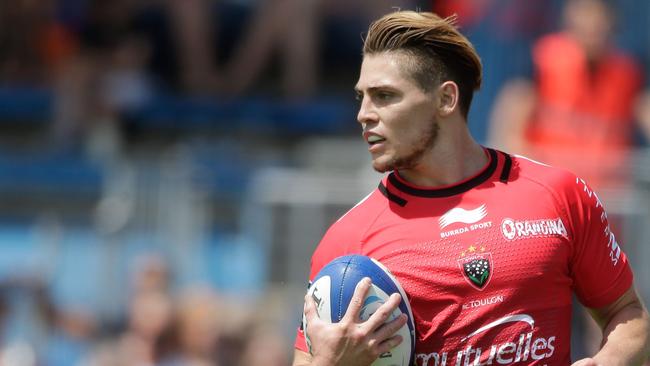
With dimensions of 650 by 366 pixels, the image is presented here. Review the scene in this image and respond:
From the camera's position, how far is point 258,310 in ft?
29.3

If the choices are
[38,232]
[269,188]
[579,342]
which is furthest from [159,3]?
[579,342]

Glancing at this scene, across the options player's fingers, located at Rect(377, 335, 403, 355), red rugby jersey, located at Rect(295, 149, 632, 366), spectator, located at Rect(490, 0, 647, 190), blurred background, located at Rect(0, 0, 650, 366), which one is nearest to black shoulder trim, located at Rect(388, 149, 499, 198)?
red rugby jersey, located at Rect(295, 149, 632, 366)

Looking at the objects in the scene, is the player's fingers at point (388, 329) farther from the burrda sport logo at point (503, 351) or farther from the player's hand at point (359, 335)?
the burrda sport logo at point (503, 351)

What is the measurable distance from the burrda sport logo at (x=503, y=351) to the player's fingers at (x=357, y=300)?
0.36 meters

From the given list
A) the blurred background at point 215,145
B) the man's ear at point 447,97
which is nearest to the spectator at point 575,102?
the blurred background at point 215,145

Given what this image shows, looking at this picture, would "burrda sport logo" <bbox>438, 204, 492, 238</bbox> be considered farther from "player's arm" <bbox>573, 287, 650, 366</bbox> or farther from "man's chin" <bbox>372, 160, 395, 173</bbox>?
"player's arm" <bbox>573, 287, 650, 366</bbox>

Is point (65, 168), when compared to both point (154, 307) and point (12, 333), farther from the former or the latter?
point (154, 307)

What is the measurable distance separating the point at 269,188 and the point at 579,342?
2391 mm

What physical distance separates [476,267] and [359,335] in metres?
0.48

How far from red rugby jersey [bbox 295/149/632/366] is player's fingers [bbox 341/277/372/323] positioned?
0.24 meters

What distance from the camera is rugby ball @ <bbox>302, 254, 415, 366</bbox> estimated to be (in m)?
4.33

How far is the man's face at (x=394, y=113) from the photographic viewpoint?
4586 mm

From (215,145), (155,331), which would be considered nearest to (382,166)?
(155,331)

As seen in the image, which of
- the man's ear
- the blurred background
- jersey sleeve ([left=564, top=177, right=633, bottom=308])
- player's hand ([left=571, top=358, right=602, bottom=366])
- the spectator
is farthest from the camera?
the blurred background
